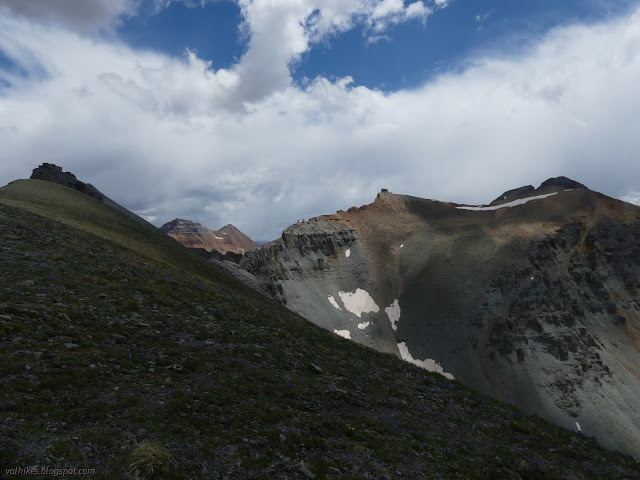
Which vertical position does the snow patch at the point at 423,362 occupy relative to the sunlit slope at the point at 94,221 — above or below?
below

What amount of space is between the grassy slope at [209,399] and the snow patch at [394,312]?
72.1 meters

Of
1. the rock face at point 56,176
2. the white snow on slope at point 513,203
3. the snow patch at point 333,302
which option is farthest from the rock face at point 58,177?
the white snow on slope at point 513,203

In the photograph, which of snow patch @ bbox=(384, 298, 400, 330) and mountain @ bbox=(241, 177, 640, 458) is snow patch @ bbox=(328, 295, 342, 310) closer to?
mountain @ bbox=(241, 177, 640, 458)

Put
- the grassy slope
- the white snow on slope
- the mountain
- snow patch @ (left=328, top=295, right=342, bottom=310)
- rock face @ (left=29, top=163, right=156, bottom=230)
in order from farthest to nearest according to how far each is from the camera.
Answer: the white snow on slope → snow patch @ (left=328, top=295, right=342, bottom=310) → rock face @ (left=29, top=163, right=156, bottom=230) → the mountain → the grassy slope

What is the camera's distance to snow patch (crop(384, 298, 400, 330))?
95.9 m

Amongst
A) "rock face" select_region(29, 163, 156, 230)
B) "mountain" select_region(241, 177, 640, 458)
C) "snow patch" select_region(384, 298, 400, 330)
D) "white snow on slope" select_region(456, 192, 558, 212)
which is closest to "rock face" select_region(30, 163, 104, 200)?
"rock face" select_region(29, 163, 156, 230)

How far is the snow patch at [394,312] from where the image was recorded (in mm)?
95875

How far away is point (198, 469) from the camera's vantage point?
364 inches

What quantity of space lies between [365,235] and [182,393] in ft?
351

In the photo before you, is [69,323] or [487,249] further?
[487,249]

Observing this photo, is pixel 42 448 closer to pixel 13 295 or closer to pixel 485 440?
pixel 13 295

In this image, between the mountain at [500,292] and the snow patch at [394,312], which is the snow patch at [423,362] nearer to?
the mountain at [500,292]

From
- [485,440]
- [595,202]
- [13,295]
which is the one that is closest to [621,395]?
[595,202]

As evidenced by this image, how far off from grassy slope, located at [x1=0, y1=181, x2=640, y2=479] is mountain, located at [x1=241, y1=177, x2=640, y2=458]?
68.3m
